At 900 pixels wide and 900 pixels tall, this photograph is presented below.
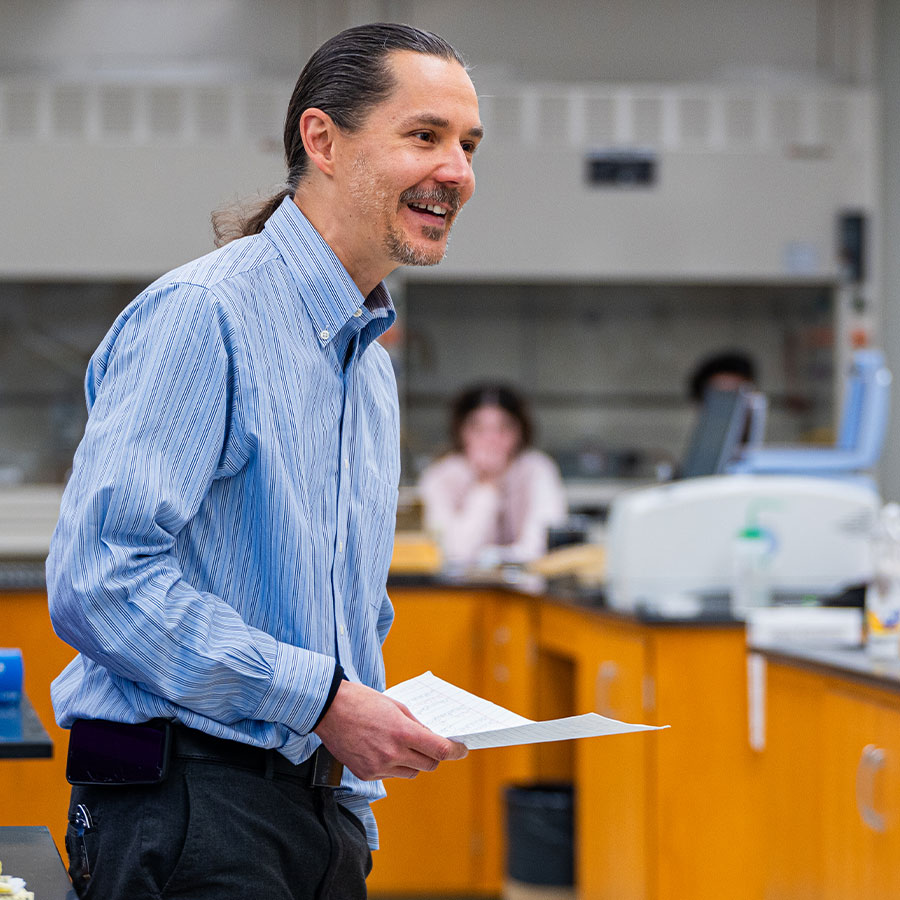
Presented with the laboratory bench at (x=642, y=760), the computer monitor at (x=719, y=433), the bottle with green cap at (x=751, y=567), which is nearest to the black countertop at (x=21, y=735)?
the laboratory bench at (x=642, y=760)

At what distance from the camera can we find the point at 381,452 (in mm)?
1372

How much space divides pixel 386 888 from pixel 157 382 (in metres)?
2.89

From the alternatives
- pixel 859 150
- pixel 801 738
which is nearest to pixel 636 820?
pixel 801 738

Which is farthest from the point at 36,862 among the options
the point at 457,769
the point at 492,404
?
the point at 492,404

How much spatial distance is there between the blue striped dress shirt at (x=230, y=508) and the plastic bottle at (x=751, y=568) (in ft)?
5.91

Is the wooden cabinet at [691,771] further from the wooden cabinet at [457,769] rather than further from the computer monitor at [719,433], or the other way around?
the wooden cabinet at [457,769]

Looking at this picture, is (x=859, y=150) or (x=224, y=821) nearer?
(x=224, y=821)

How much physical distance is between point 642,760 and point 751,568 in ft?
1.75

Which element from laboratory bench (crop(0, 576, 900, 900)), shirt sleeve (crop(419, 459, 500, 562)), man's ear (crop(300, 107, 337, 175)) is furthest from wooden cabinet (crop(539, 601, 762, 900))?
shirt sleeve (crop(419, 459, 500, 562))

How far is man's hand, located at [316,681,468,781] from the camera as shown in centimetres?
112

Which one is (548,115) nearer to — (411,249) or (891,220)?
(891,220)

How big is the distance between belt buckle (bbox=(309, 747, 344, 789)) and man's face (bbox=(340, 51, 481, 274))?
437 millimetres

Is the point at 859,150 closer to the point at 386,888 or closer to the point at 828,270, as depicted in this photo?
the point at 828,270

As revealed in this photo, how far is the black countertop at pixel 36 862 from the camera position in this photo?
1046 mm
